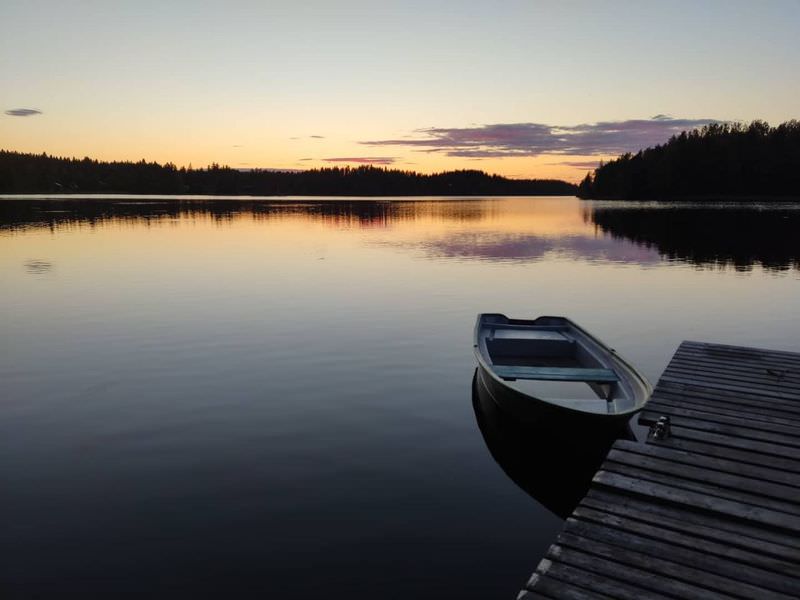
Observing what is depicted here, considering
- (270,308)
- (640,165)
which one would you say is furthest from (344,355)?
(640,165)

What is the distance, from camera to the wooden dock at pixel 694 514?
5719 millimetres

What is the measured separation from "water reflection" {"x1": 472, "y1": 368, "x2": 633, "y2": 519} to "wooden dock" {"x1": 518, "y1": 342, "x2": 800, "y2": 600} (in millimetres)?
1424

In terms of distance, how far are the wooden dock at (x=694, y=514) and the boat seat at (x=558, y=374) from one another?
167 centimetres

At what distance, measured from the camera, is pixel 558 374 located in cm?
1245

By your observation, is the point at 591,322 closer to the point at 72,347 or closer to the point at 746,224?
the point at 72,347

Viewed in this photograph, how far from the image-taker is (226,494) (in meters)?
9.81

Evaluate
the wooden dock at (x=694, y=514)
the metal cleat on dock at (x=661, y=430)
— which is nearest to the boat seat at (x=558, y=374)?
the wooden dock at (x=694, y=514)

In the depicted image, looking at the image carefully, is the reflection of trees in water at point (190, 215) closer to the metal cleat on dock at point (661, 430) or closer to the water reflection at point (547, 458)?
the water reflection at point (547, 458)

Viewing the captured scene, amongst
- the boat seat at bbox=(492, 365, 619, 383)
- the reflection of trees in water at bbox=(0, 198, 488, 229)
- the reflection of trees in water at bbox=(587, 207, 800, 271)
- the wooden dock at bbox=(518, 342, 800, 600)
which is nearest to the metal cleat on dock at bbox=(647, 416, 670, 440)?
the wooden dock at bbox=(518, 342, 800, 600)

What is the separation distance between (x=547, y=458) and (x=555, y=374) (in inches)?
78.6

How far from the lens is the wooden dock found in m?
5.72

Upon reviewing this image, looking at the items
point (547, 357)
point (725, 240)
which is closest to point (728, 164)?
point (725, 240)

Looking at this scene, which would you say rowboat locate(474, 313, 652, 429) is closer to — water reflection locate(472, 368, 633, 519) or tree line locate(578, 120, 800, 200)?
water reflection locate(472, 368, 633, 519)

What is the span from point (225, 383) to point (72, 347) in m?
7.41
